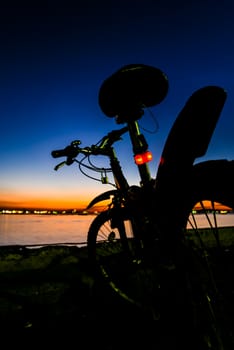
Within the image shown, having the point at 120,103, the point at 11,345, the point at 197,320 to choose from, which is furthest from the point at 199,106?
the point at 11,345

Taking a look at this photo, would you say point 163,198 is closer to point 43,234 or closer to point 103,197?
point 103,197

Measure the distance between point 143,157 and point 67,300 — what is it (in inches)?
87.0

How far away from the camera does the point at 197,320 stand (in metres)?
2.01

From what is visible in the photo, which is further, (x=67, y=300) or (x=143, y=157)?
(x=67, y=300)

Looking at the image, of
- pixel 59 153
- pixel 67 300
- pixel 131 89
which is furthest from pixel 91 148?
pixel 67 300

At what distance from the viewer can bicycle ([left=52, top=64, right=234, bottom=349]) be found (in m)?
1.84

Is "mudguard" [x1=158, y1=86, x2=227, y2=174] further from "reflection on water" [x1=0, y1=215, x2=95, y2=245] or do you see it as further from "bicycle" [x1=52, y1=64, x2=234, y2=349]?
"reflection on water" [x1=0, y1=215, x2=95, y2=245]

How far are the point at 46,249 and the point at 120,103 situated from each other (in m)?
4.59

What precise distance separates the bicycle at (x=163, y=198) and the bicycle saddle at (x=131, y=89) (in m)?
0.01

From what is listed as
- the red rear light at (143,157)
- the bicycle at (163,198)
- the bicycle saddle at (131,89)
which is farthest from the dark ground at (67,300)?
the bicycle saddle at (131,89)

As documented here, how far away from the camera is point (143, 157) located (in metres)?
2.77

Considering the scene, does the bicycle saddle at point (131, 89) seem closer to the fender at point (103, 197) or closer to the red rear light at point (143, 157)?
the red rear light at point (143, 157)

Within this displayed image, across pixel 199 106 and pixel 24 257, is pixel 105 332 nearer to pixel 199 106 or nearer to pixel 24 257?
pixel 199 106

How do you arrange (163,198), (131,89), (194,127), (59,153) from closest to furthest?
1. (194,127)
2. (163,198)
3. (131,89)
4. (59,153)
